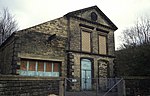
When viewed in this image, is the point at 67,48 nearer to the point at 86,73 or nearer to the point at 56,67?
the point at 56,67

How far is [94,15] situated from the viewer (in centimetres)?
2139

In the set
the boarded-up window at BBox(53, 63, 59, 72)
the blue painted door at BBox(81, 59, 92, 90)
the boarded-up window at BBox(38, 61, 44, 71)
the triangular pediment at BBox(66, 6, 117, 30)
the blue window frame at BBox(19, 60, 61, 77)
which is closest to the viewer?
the blue window frame at BBox(19, 60, 61, 77)

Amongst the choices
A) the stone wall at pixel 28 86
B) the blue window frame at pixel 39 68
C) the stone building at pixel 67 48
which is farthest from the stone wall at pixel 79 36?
the stone wall at pixel 28 86

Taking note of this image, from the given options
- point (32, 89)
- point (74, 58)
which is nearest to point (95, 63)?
point (74, 58)

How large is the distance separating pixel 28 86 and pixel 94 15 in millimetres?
13212

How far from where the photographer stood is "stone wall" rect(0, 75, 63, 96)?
970cm

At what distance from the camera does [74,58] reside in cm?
1828

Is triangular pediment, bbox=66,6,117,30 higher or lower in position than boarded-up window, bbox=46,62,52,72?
higher

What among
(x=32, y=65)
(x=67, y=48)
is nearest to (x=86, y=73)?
(x=67, y=48)

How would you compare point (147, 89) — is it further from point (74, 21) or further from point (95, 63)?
point (74, 21)

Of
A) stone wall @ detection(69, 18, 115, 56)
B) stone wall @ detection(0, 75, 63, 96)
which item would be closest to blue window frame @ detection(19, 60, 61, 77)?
stone wall @ detection(69, 18, 115, 56)

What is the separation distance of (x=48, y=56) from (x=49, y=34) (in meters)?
2.12

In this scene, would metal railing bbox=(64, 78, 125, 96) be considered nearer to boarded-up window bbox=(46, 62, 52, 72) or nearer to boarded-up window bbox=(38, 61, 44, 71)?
boarded-up window bbox=(46, 62, 52, 72)

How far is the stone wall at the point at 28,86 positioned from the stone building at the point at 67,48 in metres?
4.10
